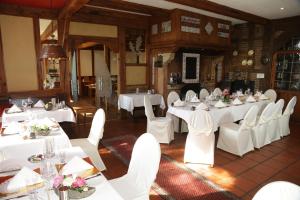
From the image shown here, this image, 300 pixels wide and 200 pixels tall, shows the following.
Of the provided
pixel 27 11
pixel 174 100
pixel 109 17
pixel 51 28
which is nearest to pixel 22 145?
pixel 174 100

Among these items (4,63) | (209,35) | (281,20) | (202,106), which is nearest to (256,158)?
(202,106)

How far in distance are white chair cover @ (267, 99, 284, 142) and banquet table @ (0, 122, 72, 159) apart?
3891 mm

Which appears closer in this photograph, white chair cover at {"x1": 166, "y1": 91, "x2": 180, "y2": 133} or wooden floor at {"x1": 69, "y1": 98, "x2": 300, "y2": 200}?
wooden floor at {"x1": 69, "y1": 98, "x2": 300, "y2": 200}

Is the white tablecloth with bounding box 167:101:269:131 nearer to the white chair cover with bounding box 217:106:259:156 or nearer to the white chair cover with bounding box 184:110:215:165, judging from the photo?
the white chair cover with bounding box 217:106:259:156

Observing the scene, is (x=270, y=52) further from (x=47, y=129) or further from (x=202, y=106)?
(x=47, y=129)

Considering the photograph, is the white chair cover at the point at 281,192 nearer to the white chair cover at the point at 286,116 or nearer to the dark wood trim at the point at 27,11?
the white chair cover at the point at 286,116

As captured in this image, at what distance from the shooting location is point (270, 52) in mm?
6711

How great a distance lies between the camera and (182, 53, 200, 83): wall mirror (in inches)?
266

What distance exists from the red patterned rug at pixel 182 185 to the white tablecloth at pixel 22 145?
52.0 inches

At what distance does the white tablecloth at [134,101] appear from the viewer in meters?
5.73

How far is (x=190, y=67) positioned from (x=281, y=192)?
19.5ft

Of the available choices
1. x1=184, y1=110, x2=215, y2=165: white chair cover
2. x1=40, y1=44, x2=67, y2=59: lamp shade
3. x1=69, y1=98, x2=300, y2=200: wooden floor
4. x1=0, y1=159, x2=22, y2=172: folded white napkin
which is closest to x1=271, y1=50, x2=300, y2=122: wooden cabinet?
x1=69, y1=98, x2=300, y2=200: wooden floor

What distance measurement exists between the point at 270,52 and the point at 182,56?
2.70m

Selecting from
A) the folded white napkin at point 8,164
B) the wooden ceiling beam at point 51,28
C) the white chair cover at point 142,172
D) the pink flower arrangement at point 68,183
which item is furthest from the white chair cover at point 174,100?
the pink flower arrangement at point 68,183
